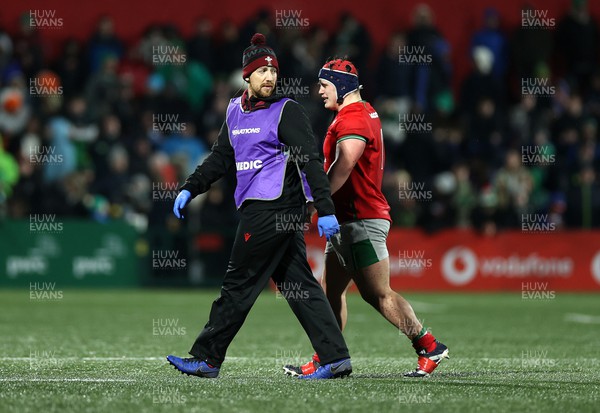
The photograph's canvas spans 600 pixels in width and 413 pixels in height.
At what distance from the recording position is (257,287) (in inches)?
323

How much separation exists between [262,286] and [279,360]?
1652 millimetres

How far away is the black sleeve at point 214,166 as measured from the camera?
842 cm

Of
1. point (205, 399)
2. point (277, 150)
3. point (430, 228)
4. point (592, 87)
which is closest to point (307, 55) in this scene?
point (430, 228)

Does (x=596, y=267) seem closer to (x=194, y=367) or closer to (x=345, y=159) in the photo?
(x=345, y=159)

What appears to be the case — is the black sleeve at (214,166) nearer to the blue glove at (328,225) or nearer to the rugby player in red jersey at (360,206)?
the rugby player in red jersey at (360,206)

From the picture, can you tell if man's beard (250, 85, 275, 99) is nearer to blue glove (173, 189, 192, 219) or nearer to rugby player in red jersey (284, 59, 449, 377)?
rugby player in red jersey (284, 59, 449, 377)

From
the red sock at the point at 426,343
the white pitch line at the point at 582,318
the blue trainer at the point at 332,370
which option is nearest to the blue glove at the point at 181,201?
the blue trainer at the point at 332,370

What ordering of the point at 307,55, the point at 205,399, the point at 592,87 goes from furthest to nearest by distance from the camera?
the point at 592,87, the point at 307,55, the point at 205,399

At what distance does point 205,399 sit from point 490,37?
59.9 ft

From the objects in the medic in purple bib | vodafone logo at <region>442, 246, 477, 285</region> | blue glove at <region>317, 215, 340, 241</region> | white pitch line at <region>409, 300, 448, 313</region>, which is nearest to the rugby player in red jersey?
the medic in purple bib

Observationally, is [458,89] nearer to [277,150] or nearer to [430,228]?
[430,228]

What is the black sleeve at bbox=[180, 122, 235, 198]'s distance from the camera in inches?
332

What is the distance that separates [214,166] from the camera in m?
8.44

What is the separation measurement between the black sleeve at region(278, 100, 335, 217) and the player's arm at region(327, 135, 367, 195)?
1.18 ft
